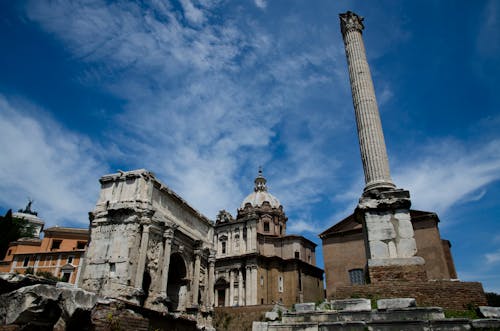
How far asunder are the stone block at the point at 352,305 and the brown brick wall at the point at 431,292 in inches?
35.8

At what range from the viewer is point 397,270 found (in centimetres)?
1070

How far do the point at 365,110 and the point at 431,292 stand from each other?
23.4 feet

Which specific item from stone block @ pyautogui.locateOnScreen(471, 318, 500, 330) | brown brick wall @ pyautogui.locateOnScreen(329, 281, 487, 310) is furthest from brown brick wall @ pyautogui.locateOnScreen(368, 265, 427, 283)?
stone block @ pyautogui.locateOnScreen(471, 318, 500, 330)

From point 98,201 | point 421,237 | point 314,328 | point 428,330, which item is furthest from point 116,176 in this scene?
point 421,237

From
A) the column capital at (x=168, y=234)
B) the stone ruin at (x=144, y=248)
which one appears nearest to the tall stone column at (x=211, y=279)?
the stone ruin at (x=144, y=248)

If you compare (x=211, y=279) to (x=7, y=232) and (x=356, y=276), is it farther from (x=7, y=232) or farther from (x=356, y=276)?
(x=7, y=232)

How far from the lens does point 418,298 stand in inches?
380

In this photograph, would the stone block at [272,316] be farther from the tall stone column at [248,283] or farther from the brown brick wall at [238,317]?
the tall stone column at [248,283]

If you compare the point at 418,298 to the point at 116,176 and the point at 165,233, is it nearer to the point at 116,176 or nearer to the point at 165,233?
the point at 165,233

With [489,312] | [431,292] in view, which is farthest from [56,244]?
[489,312]

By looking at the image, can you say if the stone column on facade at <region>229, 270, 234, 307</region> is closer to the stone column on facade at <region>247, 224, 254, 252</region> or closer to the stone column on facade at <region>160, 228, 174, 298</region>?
the stone column on facade at <region>247, 224, 254, 252</region>

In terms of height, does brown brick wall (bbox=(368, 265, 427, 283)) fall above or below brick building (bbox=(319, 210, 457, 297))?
below

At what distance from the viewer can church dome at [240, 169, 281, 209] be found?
178 ft

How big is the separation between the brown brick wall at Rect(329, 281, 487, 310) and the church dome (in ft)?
141
